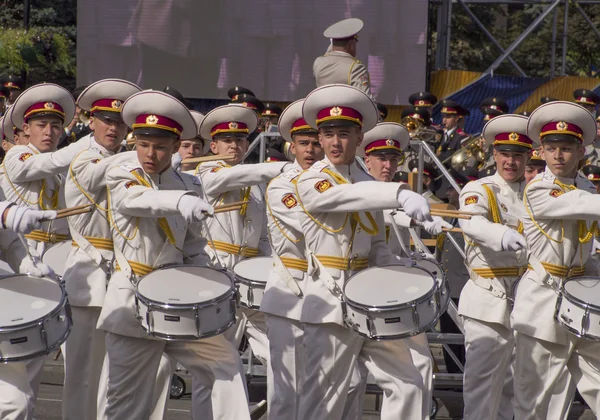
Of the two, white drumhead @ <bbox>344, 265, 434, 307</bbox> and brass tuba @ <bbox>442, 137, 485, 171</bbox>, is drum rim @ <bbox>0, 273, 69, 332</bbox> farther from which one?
brass tuba @ <bbox>442, 137, 485, 171</bbox>

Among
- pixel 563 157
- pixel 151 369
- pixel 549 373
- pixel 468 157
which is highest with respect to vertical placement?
pixel 563 157

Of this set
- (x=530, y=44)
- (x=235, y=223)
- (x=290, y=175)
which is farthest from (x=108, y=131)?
(x=530, y=44)

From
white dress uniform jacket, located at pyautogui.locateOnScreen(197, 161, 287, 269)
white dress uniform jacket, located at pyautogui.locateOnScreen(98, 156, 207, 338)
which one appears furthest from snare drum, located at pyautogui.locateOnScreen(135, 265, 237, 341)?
white dress uniform jacket, located at pyautogui.locateOnScreen(197, 161, 287, 269)

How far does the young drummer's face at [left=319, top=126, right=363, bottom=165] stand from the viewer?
750cm

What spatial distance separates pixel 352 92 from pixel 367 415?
172 inches

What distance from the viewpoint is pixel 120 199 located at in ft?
23.8

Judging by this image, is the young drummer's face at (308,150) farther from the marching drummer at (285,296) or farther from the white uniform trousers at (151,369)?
the white uniform trousers at (151,369)

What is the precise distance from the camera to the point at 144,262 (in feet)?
24.3

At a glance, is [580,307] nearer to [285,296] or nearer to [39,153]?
[285,296]

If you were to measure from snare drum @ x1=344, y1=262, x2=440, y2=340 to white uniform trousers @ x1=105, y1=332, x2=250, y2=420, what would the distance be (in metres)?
0.71

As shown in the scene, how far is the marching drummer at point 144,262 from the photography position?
7.28 m

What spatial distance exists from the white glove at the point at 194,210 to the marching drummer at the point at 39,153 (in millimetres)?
2257

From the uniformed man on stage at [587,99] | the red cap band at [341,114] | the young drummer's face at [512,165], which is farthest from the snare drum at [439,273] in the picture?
the uniformed man on stage at [587,99]

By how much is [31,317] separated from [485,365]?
11.4 ft
